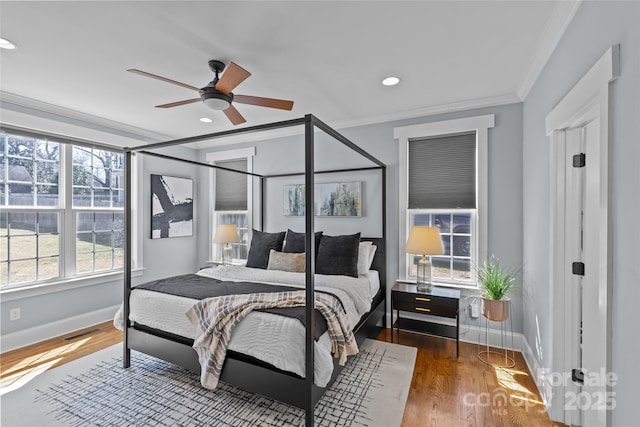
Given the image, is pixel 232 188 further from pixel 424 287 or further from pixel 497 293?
pixel 497 293

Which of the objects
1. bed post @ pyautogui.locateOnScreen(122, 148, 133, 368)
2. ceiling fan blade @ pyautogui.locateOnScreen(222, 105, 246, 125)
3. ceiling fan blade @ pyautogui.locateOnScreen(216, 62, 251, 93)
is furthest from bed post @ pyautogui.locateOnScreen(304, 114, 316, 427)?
bed post @ pyautogui.locateOnScreen(122, 148, 133, 368)

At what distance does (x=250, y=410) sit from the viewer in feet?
6.91

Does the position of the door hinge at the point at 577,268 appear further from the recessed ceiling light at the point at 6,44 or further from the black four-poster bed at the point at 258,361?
the recessed ceiling light at the point at 6,44

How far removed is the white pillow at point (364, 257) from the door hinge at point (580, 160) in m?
2.01

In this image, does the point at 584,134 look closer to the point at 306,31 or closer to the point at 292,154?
the point at 306,31

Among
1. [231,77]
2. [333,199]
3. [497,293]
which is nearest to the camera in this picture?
[231,77]

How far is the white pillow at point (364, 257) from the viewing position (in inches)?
130

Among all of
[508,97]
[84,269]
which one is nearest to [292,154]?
[508,97]

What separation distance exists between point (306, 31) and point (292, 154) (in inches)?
94.8

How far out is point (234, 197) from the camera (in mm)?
4859

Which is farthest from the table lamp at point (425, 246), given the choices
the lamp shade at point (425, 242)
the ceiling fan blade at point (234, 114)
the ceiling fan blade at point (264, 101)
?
the ceiling fan blade at point (234, 114)

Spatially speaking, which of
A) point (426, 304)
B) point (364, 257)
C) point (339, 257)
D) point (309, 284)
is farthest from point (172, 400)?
point (426, 304)

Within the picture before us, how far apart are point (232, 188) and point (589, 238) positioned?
439cm

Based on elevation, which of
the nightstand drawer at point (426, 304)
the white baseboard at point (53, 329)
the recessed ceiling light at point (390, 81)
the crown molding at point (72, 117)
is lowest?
the white baseboard at point (53, 329)
